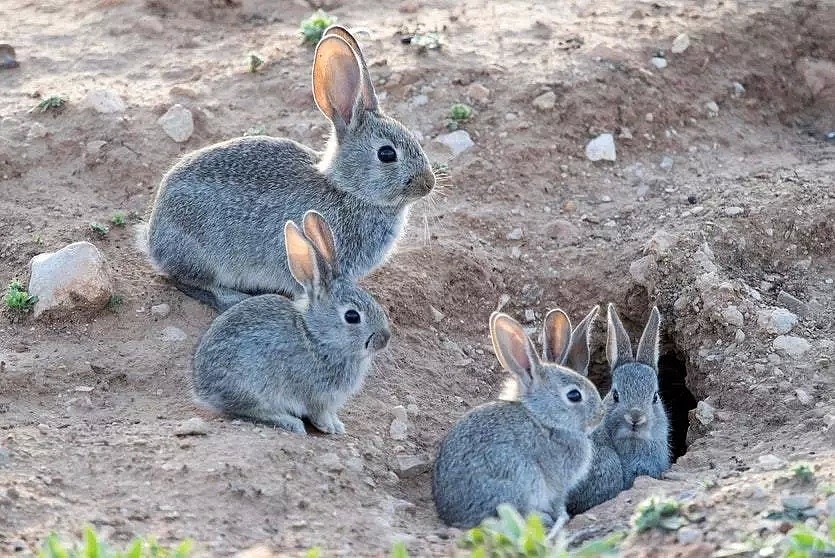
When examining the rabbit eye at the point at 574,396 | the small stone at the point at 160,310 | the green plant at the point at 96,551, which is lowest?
the small stone at the point at 160,310

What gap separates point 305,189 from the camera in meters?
7.14

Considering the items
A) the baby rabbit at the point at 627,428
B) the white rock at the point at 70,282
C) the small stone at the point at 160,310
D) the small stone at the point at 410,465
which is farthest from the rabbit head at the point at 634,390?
the white rock at the point at 70,282

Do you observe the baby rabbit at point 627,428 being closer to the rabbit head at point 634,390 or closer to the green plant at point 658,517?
the rabbit head at point 634,390

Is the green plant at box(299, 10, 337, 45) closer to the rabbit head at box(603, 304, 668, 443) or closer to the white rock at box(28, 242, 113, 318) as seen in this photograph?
the white rock at box(28, 242, 113, 318)

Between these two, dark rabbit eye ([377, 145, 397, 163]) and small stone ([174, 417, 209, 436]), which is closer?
Answer: small stone ([174, 417, 209, 436])

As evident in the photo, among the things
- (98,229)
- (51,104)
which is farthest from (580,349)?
(51,104)

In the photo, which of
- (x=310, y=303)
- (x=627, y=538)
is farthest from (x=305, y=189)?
(x=627, y=538)

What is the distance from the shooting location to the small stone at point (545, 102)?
8625mm

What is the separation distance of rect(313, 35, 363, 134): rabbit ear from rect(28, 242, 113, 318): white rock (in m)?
1.65

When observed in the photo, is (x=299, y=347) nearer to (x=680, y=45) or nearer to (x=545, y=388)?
(x=545, y=388)

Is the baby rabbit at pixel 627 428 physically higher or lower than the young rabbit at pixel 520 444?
lower

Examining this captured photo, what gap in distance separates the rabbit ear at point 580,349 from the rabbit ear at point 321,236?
1.51m

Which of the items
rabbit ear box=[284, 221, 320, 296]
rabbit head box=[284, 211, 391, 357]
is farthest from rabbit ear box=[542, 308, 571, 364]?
rabbit ear box=[284, 221, 320, 296]

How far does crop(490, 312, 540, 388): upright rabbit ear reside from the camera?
19.8ft
